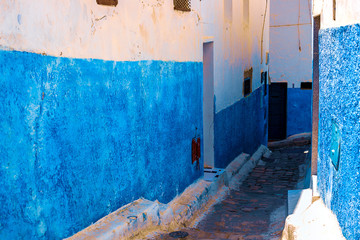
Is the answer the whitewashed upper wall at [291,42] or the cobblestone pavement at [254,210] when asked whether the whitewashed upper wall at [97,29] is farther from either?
the whitewashed upper wall at [291,42]

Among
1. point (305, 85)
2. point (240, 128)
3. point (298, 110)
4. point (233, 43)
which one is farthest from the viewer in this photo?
point (298, 110)

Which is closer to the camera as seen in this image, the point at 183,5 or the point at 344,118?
the point at 344,118

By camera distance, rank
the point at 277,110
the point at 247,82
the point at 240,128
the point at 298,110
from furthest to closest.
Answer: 1. the point at 277,110
2. the point at 298,110
3. the point at 247,82
4. the point at 240,128

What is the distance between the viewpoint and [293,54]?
17.3 meters

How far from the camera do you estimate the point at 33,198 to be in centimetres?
340

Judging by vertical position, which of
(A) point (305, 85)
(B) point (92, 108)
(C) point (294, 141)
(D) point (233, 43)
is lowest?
(C) point (294, 141)

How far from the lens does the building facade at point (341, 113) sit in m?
2.81

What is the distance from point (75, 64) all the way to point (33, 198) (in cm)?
117

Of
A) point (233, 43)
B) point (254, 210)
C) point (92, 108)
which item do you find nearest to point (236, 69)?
point (233, 43)

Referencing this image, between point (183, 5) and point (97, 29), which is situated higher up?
point (183, 5)

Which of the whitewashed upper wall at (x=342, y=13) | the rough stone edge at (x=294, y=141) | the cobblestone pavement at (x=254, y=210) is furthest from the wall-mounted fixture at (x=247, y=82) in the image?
the whitewashed upper wall at (x=342, y=13)

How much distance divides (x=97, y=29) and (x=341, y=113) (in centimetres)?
224

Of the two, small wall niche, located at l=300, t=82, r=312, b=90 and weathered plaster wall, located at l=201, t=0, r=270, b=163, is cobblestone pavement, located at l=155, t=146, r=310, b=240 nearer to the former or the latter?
weathered plaster wall, located at l=201, t=0, r=270, b=163

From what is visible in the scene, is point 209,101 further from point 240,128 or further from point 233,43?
point 240,128
